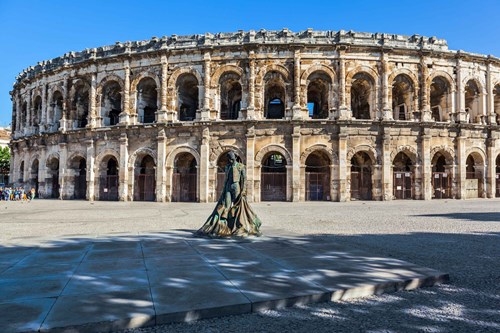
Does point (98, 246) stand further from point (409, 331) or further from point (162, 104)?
point (162, 104)

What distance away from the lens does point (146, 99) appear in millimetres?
21938

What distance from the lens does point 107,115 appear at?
22.2 metres

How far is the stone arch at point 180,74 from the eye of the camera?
1992 cm

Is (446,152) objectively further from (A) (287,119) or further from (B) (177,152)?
(B) (177,152)

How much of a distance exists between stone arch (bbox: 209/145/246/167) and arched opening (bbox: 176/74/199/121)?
4195 millimetres

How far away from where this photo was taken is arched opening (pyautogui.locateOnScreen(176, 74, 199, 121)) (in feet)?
67.9

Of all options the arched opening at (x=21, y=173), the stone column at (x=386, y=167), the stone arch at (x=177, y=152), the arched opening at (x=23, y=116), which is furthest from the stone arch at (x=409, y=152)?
the arched opening at (x=23, y=116)

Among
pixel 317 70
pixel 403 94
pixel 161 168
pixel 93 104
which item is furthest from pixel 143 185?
pixel 403 94

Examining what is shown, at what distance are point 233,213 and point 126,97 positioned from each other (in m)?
16.8

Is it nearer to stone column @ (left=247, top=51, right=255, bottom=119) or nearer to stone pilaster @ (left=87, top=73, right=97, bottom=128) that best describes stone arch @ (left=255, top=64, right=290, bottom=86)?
stone column @ (left=247, top=51, right=255, bottom=119)

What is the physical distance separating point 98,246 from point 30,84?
2656 centimetres

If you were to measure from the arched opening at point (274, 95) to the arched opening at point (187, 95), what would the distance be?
503 centimetres

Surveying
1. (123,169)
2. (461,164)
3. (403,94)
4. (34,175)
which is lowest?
(34,175)

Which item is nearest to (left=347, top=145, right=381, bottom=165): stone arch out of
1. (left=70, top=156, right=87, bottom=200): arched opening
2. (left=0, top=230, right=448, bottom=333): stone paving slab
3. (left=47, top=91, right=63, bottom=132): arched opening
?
(left=0, top=230, right=448, bottom=333): stone paving slab
